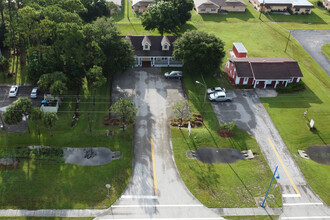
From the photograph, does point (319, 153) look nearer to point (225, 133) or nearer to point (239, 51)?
point (225, 133)

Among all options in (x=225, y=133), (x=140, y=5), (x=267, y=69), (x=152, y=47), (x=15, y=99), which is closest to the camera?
(x=225, y=133)

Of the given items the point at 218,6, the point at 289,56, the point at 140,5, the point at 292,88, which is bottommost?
the point at 292,88

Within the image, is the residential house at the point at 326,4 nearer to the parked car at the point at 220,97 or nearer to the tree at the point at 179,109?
the parked car at the point at 220,97

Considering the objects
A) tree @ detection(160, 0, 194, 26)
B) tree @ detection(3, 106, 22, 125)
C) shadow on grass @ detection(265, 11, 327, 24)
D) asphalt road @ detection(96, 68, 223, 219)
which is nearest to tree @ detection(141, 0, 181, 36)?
tree @ detection(160, 0, 194, 26)

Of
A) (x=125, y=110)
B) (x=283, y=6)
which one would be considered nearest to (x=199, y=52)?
(x=125, y=110)

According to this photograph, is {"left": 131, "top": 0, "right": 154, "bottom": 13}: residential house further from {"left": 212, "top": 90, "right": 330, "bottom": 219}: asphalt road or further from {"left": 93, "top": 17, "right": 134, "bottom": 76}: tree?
{"left": 212, "top": 90, "right": 330, "bottom": 219}: asphalt road

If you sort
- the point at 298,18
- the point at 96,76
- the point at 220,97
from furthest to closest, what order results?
the point at 298,18 → the point at 220,97 → the point at 96,76
